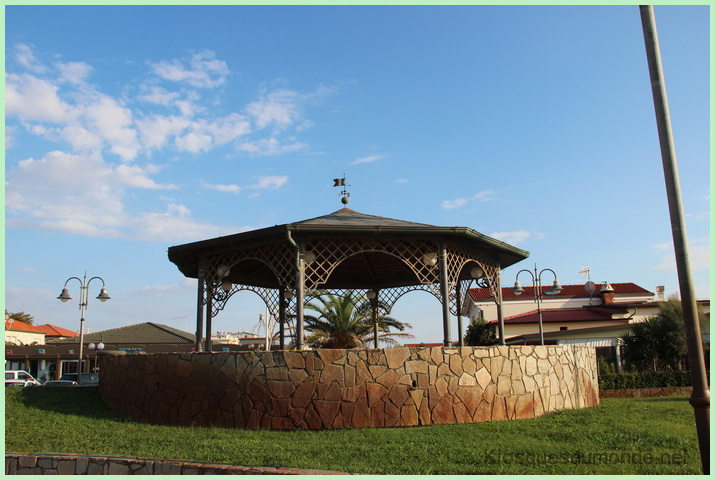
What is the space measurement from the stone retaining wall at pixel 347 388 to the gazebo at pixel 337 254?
125 cm

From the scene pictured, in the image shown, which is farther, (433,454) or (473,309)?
(473,309)

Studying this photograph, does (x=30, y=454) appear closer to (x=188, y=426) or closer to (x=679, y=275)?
(x=188, y=426)

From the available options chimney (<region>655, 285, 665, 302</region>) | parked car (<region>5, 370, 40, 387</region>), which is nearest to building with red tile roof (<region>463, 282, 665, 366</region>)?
chimney (<region>655, 285, 665, 302</region>)

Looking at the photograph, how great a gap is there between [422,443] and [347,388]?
2.25 m

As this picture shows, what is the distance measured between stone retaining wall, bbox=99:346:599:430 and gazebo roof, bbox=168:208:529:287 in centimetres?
266

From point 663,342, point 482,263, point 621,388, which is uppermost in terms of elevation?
point 482,263

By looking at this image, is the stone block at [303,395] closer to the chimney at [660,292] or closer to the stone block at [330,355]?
the stone block at [330,355]

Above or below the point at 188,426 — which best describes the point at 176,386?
above

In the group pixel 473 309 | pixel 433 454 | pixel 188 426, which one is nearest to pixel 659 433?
pixel 433 454

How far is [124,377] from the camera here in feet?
43.5

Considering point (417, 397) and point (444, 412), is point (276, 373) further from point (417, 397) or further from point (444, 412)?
point (444, 412)

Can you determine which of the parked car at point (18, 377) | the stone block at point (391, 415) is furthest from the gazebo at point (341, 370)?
the parked car at point (18, 377)

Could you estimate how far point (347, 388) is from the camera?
1087 centimetres

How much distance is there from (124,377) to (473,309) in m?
38.1
